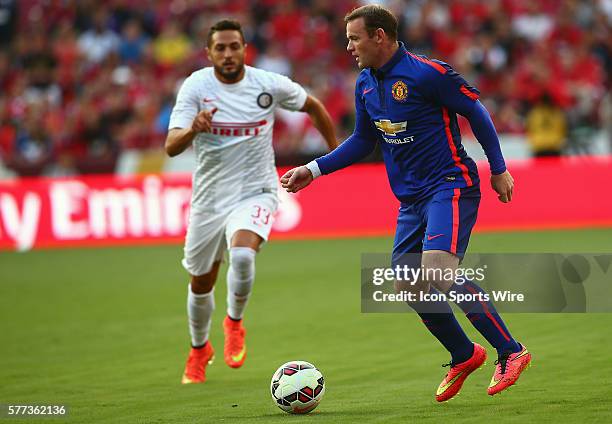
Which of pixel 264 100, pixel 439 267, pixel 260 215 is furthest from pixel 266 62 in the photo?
pixel 439 267

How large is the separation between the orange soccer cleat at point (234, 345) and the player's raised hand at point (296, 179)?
2.05 metres

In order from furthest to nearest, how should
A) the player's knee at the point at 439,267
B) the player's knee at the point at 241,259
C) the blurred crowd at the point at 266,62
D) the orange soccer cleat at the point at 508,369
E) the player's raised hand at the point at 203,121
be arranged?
the blurred crowd at the point at 266,62 → the player's knee at the point at 241,259 → the player's raised hand at the point at 203,121 → the orange soccer cleat at the point at 508,369 → the player's knee at the point at 439,267

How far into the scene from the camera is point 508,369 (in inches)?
272

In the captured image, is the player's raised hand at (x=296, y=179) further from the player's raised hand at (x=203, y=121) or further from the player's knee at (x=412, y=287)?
the player's raised hand at (x=203, y=121)

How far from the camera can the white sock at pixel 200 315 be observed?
9.04 metres

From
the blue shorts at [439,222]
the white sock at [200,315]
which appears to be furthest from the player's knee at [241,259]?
the blue shorts at [439,222]

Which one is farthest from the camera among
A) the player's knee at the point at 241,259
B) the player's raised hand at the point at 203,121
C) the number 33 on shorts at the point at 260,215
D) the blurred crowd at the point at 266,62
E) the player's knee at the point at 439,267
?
the blurred crowd at the point at 266,62

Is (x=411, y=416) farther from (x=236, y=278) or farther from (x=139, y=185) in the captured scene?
(x=139, y=185)

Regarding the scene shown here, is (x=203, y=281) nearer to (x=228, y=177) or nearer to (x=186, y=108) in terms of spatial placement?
(x=228, y=177)

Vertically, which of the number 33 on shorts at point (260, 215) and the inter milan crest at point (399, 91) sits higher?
the inter milan crest at point (399, 91)

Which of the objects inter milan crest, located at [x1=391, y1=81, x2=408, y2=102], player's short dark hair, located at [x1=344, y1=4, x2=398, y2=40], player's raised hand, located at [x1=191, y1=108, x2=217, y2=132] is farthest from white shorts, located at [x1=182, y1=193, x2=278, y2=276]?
player's short dark hair, located at [x1=344, y1=4, x2=398, y2=40]

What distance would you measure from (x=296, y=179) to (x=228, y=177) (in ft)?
5.79

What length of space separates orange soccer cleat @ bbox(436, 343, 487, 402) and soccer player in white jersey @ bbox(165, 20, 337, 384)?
2.15 metres

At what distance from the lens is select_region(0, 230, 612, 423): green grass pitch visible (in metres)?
7.06
